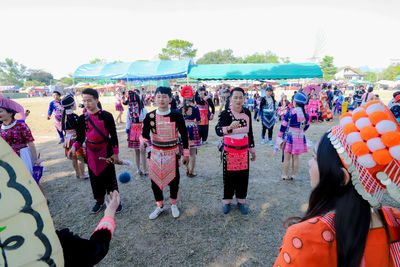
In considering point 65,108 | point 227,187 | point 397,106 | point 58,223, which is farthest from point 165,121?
point 397,106

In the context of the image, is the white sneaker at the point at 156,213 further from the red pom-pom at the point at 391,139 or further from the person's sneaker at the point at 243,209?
the red pom-pom at the point at 391,139

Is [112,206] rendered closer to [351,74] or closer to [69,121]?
[69,121]

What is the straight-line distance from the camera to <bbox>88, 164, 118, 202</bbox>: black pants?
350 cm

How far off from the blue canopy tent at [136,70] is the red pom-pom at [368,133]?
43.6ft

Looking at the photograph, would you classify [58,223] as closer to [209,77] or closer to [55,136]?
[55,136]

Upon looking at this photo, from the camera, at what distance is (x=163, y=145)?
3244 millimetres

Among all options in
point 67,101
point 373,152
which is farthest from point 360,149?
point 67,101

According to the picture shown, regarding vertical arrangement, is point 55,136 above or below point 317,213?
below

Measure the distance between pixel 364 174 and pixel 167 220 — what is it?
305 centimetres

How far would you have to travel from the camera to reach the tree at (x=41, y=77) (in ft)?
272

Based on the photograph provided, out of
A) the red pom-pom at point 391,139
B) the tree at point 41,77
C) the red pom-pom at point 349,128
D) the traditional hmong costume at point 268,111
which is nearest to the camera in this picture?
the red pom-pom at point 391,139

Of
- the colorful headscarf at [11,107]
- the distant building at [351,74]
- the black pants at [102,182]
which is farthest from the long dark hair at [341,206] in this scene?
the distant building at [351,74]

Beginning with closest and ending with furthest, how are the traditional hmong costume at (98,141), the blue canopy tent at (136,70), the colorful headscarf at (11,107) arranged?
1. the colorful headscarf at (11,107)
2. the traditional hmong costume at (98,141)
3. the blue canopy tent at (136,70)

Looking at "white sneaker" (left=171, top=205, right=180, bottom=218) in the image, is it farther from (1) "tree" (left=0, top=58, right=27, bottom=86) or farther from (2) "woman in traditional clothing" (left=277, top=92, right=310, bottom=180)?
(1) "tree" (left=0, top=58, right=27, bottom=86)
